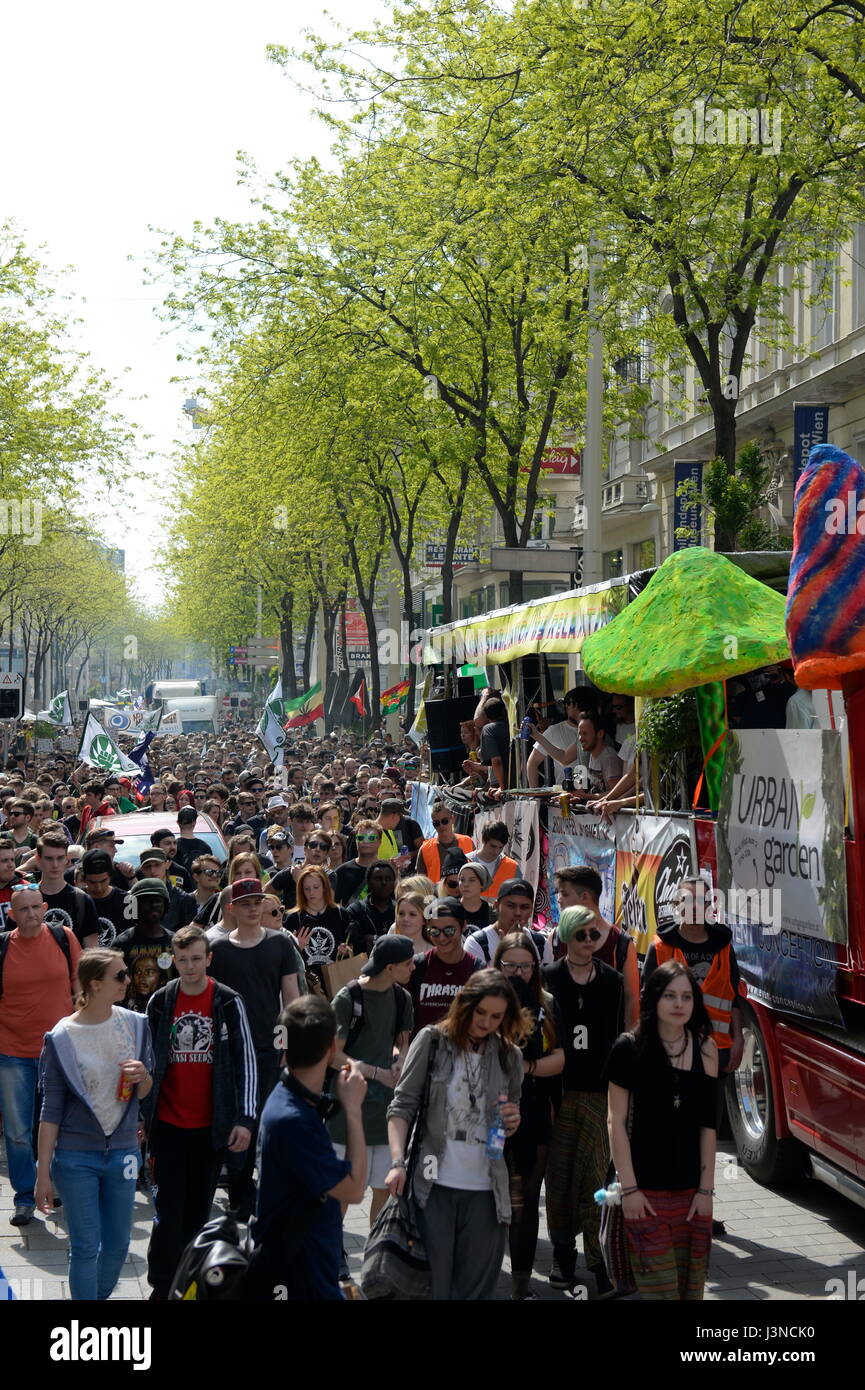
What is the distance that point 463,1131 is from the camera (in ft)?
18.7

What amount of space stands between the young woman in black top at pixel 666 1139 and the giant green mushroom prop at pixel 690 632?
140 inches

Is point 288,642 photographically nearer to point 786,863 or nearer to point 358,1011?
point 786,863

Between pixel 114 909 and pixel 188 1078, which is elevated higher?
pixel 114 909

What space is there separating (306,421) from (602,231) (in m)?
10.2

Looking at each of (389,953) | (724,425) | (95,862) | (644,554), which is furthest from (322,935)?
(644,554)

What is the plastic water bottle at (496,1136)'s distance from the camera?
5656 mm

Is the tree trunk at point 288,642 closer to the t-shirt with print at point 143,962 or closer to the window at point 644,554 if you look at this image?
the window at point 644,554

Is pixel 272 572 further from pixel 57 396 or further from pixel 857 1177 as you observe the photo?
pixel 857 1177

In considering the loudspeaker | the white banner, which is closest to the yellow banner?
the loudspeaker

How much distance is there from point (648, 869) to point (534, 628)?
422 centimetres

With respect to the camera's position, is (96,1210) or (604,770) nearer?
(96,1210)

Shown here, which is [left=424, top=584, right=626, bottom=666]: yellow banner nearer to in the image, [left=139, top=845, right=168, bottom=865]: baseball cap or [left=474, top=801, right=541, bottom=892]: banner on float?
[left=474, top=801, right=541, bottom=892]: banner on float

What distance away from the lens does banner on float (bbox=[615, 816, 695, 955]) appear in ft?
30.8
